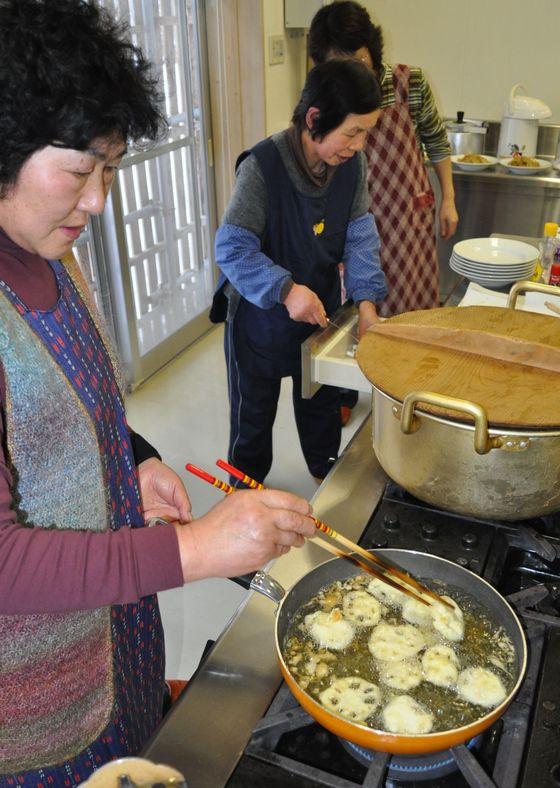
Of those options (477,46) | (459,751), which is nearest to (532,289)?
(459,751)

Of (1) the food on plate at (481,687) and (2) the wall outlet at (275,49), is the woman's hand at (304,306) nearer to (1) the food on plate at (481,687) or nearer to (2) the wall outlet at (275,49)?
(1) the food on plate at (481,687)

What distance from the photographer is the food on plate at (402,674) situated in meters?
0.77

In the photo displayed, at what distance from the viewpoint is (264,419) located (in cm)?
215

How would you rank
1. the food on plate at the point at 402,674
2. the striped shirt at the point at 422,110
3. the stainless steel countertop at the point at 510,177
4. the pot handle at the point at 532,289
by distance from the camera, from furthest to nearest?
1. the stainless steel countertop at the point at 510,177
2. the striped shirt at the point at 422,110
3. the pot handle at the point at 532,289
4. the food on plate at the point at 402,674

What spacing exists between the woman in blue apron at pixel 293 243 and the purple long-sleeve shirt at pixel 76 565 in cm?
104

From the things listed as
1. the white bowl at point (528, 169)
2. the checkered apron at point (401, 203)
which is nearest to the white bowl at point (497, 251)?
the checkered apron at point (401, 203)

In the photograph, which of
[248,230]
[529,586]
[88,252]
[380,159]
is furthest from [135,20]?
[529,586]

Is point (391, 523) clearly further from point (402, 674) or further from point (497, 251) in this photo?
point (497, 251)

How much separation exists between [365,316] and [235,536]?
1065 millimetres

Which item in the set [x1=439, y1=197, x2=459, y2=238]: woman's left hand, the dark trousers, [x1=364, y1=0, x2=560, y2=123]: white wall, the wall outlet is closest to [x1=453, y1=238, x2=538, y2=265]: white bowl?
the dark trousers

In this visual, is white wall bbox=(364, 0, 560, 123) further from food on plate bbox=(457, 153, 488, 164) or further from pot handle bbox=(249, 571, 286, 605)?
pot handle bbox=(249, 571, 286, 605)

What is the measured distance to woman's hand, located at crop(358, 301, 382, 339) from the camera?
1.66 metres

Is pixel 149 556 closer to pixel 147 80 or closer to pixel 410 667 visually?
pixel 410 667

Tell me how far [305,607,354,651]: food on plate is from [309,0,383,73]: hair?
1.76 metres
